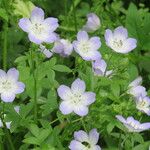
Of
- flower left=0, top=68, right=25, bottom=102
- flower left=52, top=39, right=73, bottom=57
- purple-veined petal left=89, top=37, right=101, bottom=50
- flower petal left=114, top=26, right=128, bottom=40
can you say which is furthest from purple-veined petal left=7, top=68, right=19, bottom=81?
flower left=52, top=39, right=73, bottom=57

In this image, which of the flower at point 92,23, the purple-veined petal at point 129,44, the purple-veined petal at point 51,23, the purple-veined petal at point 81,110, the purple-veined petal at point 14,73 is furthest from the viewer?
the flower at point 92,23

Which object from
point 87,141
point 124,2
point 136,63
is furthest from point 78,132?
point 124,2

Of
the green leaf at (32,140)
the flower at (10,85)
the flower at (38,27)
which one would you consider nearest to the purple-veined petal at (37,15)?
the flower at (38,27)

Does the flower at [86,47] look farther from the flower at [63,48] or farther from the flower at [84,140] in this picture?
the flower at [63,48]

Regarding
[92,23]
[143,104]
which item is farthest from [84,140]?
[92,23]

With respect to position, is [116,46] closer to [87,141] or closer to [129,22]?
[87,141]

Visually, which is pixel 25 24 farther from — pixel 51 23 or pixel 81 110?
pixel 81 110

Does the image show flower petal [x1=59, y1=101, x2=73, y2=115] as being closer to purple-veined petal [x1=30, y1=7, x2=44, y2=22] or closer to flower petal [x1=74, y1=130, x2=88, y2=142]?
flower petal [x1=74, y1=130, x2=88, y2=142]
